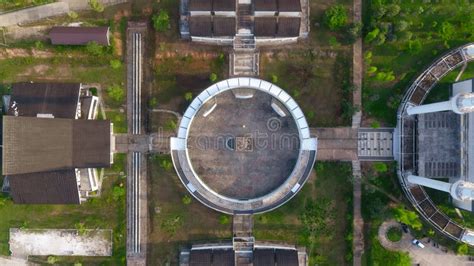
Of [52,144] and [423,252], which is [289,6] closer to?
[52,144]

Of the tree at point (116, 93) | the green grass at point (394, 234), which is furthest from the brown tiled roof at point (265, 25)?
the green grass at point (394, 234)

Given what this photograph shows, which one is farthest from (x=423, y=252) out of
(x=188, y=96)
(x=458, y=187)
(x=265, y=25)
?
(x=188, y=96)

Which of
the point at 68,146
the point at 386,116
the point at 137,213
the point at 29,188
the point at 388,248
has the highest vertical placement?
the point at 386,116

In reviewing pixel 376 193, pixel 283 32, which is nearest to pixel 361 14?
pixel 283 32

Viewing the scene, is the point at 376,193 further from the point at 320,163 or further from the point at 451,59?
the point at 451,59

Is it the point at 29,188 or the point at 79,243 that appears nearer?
the point at 29,188

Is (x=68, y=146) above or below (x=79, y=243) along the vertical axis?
above

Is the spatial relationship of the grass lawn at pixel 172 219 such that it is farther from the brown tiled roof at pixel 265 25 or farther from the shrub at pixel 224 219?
the brown tiled roof at pixel 265 25

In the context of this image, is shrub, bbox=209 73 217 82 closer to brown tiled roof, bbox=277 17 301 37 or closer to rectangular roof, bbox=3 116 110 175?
brown tiled roof, bbox=277 17 301 37
